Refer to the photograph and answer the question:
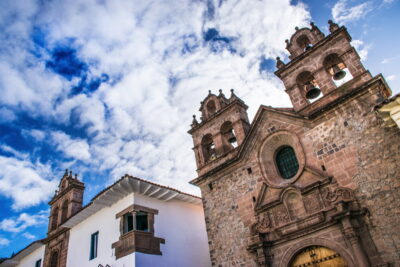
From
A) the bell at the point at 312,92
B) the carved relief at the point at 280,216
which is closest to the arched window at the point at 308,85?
the bell at the point at 312,92

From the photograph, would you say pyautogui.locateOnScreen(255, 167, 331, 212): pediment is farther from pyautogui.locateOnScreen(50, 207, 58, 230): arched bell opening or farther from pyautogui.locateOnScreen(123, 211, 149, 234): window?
pyautogui.locateOnScreen(50, 207, 58, 230): arched bell opening

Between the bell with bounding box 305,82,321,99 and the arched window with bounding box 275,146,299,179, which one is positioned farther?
the bell with bounding box 305,82,321,99

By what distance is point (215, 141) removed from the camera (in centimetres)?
1493

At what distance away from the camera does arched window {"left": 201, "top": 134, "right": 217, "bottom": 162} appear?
15.4 metres

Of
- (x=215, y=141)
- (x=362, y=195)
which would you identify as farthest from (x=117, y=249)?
(x=362, y=195)

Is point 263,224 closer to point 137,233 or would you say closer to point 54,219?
point 137,233

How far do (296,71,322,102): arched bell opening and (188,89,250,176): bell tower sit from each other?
3.13 meters

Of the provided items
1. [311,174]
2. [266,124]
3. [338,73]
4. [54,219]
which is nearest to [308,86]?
[338,73]

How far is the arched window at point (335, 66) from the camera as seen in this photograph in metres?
12.0

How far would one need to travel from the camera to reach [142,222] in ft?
48.0

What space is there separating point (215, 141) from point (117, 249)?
6.75m

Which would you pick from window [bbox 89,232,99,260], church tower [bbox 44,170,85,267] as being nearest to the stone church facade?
window [bbox 89,232,99,260]

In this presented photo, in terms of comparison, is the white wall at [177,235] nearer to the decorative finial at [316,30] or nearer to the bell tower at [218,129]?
the bell tower at [218,129]

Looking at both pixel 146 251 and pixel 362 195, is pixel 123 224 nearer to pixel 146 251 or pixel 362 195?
pixel 146 251
